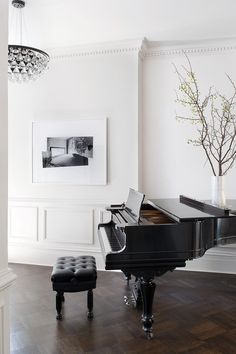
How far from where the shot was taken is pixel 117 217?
10.4ft

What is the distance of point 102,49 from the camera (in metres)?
4.55

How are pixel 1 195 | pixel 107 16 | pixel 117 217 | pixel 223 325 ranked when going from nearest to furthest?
pixel 1 195 < pixel 223 325 < pixel 117 217 < pixel 107 16

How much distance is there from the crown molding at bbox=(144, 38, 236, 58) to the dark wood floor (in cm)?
314

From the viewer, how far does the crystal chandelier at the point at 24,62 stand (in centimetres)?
302

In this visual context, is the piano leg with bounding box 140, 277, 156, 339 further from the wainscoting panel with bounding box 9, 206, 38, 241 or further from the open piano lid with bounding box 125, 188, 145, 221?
the wainscoting panel with bounding box 9, 206, 38, 241

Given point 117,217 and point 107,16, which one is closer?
point 117,217

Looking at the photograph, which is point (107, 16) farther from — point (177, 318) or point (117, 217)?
point (177, 318)

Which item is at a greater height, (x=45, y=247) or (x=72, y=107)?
(x=72, y=107)

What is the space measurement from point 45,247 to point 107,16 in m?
3.38

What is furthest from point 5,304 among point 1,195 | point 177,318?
point 177,318

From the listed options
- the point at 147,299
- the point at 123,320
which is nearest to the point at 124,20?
the point at 147,299

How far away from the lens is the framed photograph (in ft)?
15.1

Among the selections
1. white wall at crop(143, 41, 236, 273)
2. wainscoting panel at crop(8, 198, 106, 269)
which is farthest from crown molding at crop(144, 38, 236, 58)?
wainscoting panel at crop(8, 198, 106, 269)

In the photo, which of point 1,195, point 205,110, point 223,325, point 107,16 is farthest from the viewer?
point 205,110
